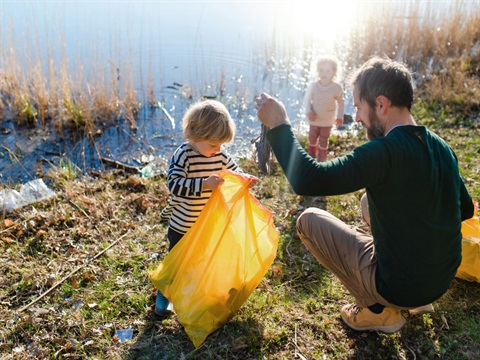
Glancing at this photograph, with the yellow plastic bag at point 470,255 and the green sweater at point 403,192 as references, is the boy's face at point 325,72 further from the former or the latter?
the green sweater at point 403,192

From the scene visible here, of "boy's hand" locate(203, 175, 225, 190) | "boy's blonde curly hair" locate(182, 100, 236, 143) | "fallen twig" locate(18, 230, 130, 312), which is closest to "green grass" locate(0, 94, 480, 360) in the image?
"fallen twig" locate(18, 230, 130, 312)

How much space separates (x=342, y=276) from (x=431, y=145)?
1.05m

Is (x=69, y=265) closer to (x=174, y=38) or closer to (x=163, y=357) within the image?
(x=163, y=357)

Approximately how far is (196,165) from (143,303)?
109cm

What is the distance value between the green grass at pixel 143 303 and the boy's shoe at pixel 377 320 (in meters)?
0.10

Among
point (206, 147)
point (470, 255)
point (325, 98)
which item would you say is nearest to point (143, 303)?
point (206, 147)

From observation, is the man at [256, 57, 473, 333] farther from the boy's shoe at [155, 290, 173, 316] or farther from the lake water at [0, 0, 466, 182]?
the lake water at [0, 0, 466, 182]

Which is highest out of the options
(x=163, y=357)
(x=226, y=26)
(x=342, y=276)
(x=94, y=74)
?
(x=226, y=26)

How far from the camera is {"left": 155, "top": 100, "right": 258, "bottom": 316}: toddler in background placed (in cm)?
264

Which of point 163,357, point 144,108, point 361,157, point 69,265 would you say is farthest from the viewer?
point 144,108

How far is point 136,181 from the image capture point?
4898 millimetres

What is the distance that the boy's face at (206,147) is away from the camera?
2.74 m

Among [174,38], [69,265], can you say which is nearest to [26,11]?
[174,38]

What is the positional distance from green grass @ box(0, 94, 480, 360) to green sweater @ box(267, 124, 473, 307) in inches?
19.5
